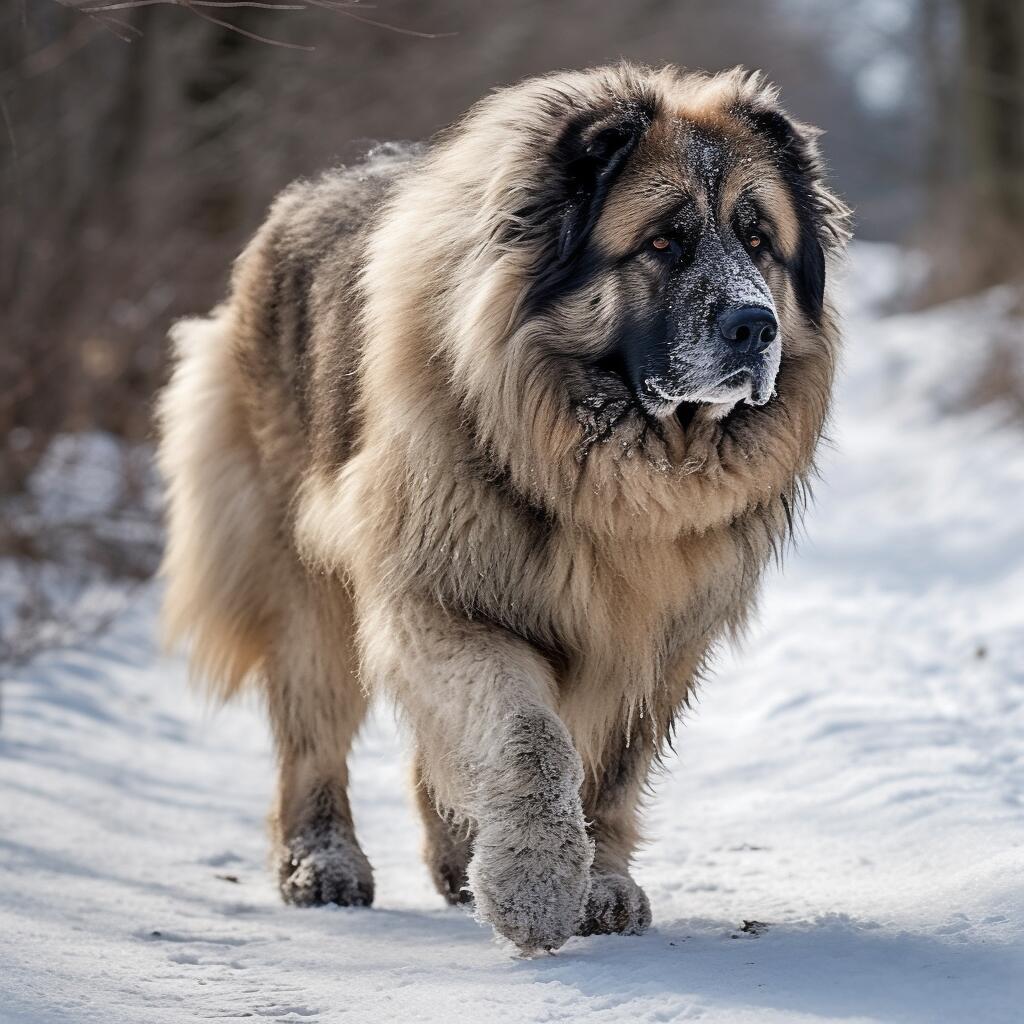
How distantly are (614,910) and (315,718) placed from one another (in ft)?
4.55

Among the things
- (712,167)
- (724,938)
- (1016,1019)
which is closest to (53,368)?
(712,167)

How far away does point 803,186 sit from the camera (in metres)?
4.07

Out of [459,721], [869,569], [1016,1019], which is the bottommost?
[1016,1019]

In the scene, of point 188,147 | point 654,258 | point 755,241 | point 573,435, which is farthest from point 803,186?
point 188,147

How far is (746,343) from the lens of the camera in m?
3.54

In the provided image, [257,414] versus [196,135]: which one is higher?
[196,135]

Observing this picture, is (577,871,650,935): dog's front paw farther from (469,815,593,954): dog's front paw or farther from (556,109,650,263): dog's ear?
(556,109,650,263): dog's ear

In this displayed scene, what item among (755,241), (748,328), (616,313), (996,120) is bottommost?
(748,328)

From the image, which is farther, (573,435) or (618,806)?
(618,806)

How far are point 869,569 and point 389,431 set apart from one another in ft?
18.9

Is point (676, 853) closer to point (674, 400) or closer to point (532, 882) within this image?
point (532, 882)

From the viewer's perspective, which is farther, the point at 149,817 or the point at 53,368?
the point at 53,368

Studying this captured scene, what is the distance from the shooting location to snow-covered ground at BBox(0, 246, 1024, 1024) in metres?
2.89

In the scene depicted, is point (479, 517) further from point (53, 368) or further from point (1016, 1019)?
point (53, 368)
